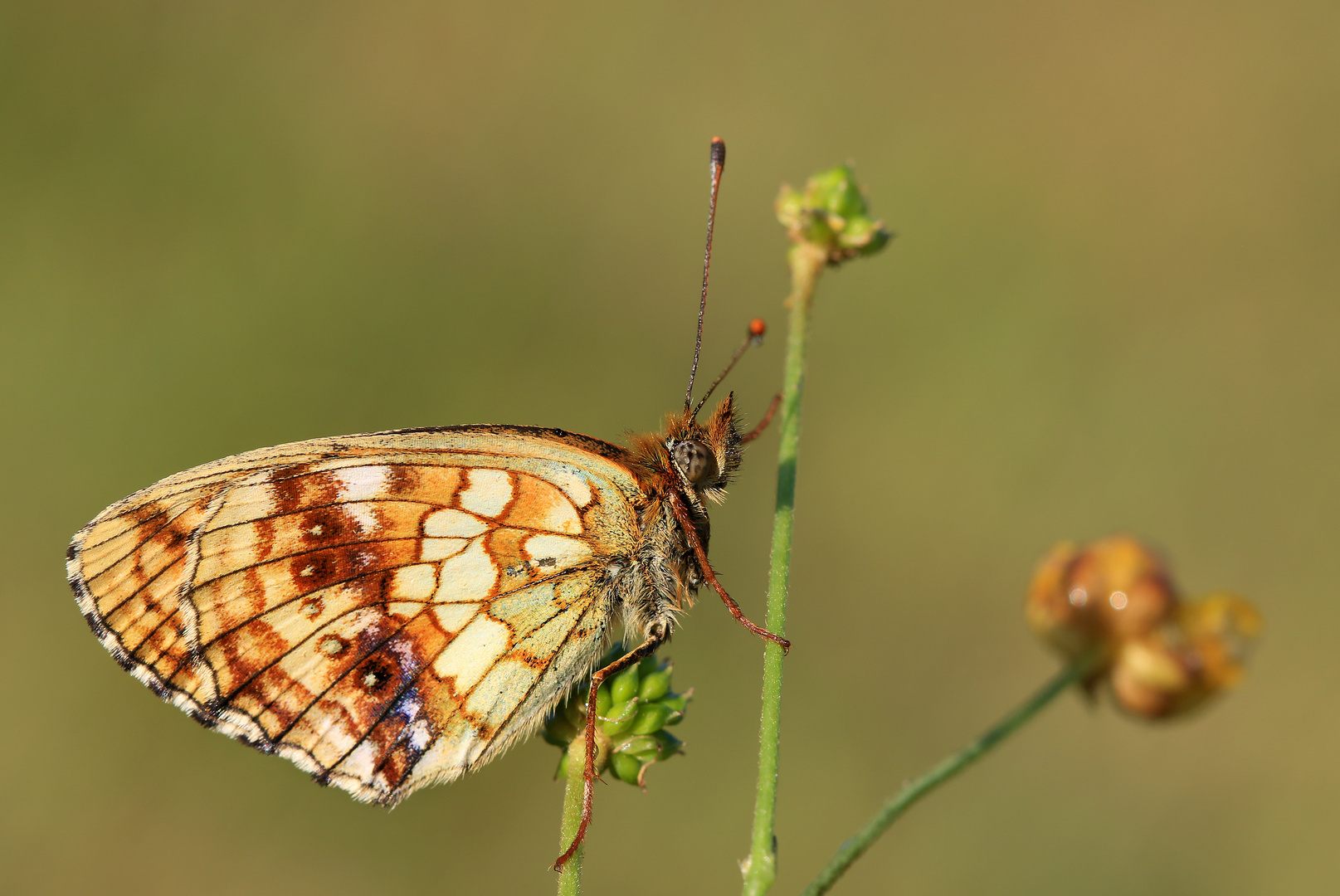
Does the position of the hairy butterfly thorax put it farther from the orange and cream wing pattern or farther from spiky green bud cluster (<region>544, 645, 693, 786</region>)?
spiky green bud cluster (<region>544, 645, 693, 786</region>)

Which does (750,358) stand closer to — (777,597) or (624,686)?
(624,686)

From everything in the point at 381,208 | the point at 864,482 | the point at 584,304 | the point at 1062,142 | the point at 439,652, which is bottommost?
the point at 864,482

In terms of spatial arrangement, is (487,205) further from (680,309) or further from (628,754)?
(628,754)

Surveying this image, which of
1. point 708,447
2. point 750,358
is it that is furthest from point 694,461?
point 750,358

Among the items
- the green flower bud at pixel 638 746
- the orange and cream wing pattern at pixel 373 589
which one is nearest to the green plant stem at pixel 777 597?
the green flower bud at pixel 638 746

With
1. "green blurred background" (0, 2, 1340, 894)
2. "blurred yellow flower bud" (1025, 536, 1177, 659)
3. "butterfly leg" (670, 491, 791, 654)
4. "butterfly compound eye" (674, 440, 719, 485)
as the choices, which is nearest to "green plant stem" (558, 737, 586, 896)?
"butterfly leg" (670, 491, 791, 654)

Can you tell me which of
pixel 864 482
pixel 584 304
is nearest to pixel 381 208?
pixel 584 304

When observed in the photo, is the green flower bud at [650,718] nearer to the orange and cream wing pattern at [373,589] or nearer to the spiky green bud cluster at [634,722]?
the spiky green bud cluster at [634,722]
